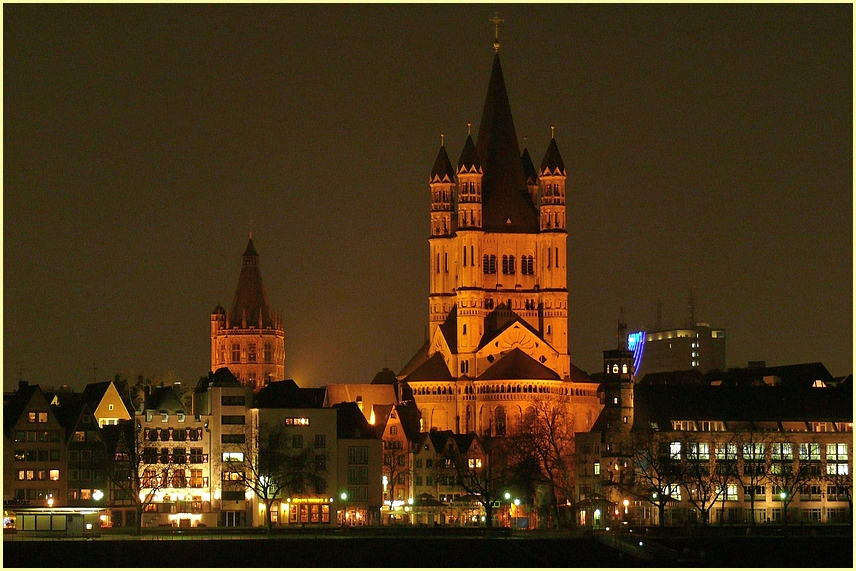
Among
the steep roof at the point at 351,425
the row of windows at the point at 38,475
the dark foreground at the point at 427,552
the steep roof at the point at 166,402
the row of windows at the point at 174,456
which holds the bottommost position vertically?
the dark foreground at the point at 427,552

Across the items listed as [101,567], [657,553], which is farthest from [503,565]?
[101,567]

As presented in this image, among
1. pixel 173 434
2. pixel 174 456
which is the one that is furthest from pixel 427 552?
pixel 173 434

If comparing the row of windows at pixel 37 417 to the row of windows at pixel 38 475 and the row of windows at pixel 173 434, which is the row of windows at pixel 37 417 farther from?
the row of windows at pixel 173 434

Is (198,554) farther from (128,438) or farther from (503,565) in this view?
(128,438)

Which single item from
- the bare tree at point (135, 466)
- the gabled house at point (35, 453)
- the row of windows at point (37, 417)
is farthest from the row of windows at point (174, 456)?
the row of windows at point (37, 417)

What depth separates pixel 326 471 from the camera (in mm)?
190000

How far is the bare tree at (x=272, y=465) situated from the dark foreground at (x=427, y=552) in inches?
989

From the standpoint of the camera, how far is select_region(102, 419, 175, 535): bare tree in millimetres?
179875

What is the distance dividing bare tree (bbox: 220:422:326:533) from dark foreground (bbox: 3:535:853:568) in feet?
82.4

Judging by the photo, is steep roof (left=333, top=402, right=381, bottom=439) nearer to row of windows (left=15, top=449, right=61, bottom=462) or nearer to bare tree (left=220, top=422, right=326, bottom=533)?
bare tree (left=220, top=422, right=326, bottom=533)

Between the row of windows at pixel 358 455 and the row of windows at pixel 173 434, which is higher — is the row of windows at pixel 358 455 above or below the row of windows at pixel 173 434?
below

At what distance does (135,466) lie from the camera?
180 meters

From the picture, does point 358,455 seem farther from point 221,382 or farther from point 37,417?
point 37,417

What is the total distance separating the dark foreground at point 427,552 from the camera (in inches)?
5595
